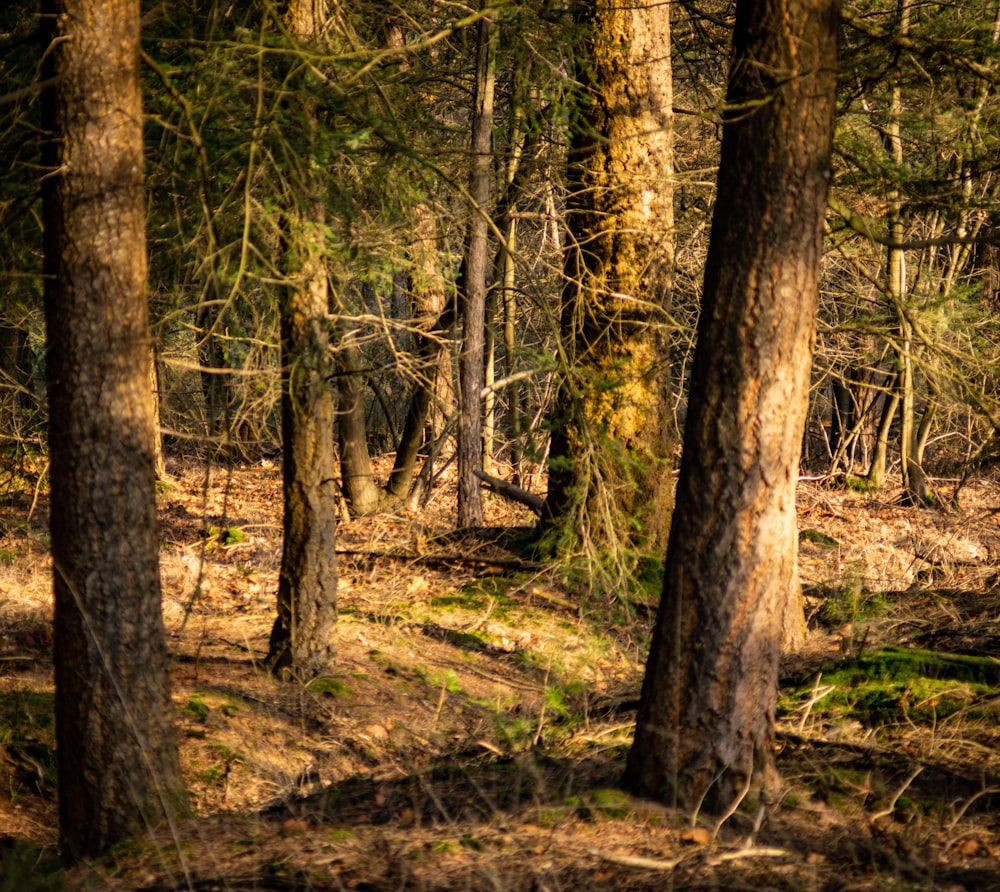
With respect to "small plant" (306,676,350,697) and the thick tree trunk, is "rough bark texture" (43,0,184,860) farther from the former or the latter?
the thick tree trunk

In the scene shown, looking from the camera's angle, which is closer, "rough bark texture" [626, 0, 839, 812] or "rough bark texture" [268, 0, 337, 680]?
"rough bark texture" [626, 0, 839, 812]

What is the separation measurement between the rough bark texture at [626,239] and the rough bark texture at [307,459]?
8.61 ft

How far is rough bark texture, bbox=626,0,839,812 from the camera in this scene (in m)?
4.38

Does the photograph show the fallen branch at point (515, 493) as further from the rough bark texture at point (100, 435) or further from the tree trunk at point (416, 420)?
the rough bark texture at point (100, 435)

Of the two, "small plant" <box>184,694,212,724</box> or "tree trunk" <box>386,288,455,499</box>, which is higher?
"tree trunk" <box>386,288,455,499</box>

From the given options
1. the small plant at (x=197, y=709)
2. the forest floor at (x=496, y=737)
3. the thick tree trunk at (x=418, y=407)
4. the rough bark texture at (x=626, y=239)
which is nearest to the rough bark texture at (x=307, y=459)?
the forest floor at (x=496, y=737)

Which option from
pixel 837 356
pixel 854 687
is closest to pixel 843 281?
pixel 837 356

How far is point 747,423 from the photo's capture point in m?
4.39

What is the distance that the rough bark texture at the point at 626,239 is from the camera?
922 centimetres

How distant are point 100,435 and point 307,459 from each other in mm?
2344

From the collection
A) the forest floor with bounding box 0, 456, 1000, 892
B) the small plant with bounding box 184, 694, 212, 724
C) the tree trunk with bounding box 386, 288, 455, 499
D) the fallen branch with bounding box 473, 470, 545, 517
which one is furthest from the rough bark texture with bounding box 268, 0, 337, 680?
the tree trunk with bounding box 386, 288, 455, 499

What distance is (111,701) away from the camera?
5070 mm

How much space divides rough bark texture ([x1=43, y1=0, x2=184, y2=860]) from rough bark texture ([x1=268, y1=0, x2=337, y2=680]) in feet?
5.44

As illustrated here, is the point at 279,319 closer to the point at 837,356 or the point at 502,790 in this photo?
the point at 502,790
